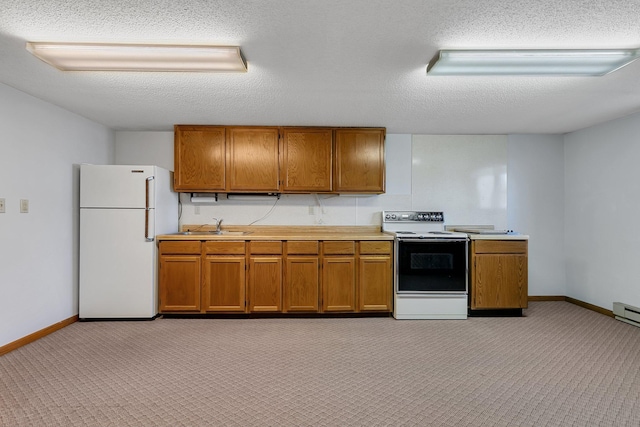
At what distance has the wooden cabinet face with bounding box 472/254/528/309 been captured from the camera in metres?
4.07

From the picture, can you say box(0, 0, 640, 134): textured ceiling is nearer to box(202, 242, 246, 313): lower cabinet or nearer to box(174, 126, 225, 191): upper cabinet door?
box(174, 126, 225, 191): upper cabinet door

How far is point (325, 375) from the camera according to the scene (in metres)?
2.57

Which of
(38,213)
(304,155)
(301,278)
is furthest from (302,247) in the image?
(38,213)

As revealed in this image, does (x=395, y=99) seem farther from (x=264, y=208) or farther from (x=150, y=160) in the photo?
(x=150, y=160)

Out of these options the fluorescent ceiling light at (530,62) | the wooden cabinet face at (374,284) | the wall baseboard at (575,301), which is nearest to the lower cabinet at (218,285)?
the wooden cabinet face at (374,284)

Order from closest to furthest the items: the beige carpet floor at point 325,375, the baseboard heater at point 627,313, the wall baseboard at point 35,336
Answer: the beige carpet floor at point 325,375, the wall baseboard at point 35,336, the baseboard heater at point 627,313

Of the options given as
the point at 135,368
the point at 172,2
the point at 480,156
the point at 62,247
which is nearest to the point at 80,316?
the point at 62,247

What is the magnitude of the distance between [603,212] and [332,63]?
402 cm

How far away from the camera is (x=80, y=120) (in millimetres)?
3938

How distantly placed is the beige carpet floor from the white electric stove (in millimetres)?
230

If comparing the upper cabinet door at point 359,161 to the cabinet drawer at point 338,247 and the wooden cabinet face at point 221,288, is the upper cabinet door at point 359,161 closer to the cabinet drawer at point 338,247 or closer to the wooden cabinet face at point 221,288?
the cabinet drawer at point 338,247

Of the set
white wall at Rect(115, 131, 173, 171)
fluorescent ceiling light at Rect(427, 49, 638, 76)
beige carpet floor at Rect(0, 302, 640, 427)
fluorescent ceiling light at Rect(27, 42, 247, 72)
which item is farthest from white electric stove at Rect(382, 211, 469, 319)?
white wall at Rect(115, 131, 173, 171)

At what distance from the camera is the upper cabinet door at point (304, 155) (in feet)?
14.2

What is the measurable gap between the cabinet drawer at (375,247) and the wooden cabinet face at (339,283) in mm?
182
